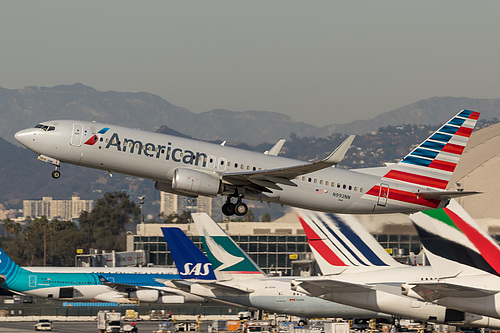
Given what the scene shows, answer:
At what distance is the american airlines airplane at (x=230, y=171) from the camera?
48.7 m

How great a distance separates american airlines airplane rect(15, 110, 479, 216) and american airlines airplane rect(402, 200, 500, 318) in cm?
721

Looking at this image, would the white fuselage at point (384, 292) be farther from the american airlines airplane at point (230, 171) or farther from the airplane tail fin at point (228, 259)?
the airplane tail fin at point (228, 259)

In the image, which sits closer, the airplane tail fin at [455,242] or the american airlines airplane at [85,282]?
the airplane tail fin at [455,242]

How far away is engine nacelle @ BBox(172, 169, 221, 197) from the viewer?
160 ft

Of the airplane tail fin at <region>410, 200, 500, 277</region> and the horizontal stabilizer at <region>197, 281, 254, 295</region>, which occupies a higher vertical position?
the airplane tail fin at <region>410, 200, 500, 277</region>

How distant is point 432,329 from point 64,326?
3539cm

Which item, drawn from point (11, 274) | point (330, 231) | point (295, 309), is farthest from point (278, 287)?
point (11, 274)

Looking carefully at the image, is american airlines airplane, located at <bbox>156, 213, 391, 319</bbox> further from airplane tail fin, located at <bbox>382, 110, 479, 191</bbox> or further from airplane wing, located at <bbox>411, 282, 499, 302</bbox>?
airplane wing, located at <bbox>411, 282, 499, 302</bbox>

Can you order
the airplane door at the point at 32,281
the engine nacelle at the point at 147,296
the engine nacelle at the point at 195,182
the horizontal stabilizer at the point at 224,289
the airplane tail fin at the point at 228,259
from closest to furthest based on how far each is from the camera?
the engine nacelle at the point at 195,182 < the horizontal stabilizer at the point at 224,289 < the airplane tail fin at the point at 228,259 < the engine nacelle at the point at 147,296 < the airplane door at the point at 32,281

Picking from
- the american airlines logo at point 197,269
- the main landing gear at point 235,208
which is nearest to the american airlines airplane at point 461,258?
the main landing gear at point 235,208

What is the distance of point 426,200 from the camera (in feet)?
176

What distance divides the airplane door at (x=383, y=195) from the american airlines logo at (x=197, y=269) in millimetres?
18095

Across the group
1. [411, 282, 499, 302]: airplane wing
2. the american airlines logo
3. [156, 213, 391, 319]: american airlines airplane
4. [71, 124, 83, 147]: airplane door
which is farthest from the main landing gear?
the american airlines logo

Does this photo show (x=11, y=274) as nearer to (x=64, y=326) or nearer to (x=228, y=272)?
(x=64, y=326)
